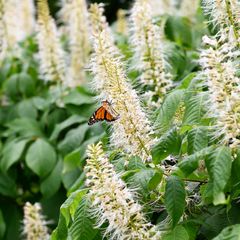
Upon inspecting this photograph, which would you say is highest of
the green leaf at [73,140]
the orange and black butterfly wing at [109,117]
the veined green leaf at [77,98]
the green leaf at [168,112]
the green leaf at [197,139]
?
the orange and black butterfly wing at [109,117]

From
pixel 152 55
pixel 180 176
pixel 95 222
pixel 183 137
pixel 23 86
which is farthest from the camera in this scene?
pixel 23 86

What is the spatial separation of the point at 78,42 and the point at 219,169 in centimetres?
347

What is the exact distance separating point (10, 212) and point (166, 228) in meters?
2.89

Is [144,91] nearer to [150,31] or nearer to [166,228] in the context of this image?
[150,31]

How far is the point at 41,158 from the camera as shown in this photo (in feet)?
15.1

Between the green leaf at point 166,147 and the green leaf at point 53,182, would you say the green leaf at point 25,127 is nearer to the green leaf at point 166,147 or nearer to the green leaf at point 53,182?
the green leaf at point 53,182

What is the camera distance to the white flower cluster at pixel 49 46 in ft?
15.7

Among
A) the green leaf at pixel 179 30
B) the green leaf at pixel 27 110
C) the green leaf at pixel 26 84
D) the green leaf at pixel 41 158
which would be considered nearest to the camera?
the green leaf at pixel 41 158

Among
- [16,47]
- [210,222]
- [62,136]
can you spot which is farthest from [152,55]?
[16,47]

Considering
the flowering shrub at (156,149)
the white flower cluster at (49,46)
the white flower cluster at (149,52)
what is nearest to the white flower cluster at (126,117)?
the flowering shrub at (156,149)

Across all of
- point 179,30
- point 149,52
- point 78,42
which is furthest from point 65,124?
point 149,52

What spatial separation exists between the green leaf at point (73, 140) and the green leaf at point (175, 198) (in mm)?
2190

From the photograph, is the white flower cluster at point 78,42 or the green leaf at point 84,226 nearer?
the green leaf at point 84,226

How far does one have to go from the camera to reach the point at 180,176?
229cm
